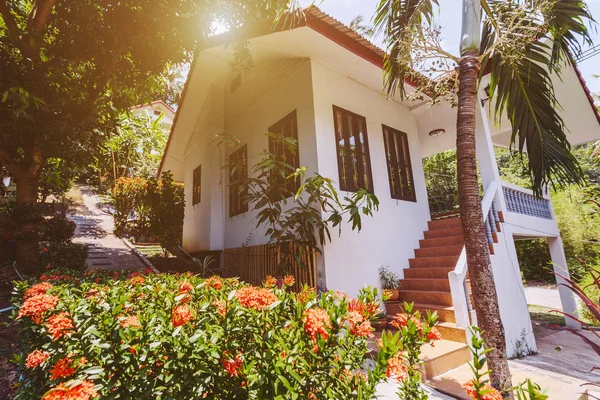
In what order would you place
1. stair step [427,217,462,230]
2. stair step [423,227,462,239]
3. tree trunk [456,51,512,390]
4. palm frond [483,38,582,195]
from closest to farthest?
1. tree trunk [456,51,512,390]
2. palm frond [483,38,582,195]
3. stair step [423,227,462,239]
4. stair step [427,217,462,230]

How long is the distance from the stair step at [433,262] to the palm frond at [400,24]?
3.50m

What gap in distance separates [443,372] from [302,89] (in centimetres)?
538

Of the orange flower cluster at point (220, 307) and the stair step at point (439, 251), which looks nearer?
the orange flower cluster at point (220, 307)

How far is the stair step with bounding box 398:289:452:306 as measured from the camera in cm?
478

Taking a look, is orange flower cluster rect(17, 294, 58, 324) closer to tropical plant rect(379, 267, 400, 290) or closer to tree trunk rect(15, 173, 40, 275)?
tropical plant rect(379, 267, 400, 290)

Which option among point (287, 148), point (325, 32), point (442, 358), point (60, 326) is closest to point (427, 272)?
point (442, 358)

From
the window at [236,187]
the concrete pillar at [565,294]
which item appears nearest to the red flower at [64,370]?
the window at [236,187]

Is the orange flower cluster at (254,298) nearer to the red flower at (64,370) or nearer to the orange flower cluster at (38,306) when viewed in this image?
the red flower at (64,370)

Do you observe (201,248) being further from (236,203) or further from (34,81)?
(34,81)

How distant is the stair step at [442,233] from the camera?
6.27 meters

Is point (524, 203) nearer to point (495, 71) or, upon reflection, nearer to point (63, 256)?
point (495, 71)

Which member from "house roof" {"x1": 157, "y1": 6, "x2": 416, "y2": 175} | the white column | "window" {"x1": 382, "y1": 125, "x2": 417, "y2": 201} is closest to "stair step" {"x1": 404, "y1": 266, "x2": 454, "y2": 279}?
"window" {"x1": 382, "y1": 125, "x2": 417, "y2": 201}

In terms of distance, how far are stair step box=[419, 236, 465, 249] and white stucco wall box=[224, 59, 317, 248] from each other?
3313 mm

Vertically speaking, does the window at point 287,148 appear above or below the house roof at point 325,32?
below
